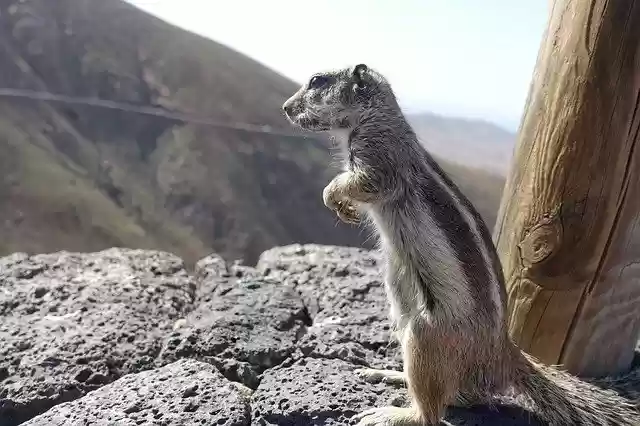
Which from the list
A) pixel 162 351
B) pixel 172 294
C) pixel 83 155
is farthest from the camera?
pixel 83 155

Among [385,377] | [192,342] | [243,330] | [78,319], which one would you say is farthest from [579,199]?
[78,319]

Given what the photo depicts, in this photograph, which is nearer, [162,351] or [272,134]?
[162,351]

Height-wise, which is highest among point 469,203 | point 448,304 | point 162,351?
point 469,203

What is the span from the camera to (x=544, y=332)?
6.44ft

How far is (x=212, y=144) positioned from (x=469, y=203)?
2951 millimetres

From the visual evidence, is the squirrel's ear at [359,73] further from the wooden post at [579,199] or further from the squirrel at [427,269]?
the wooden post at [579,199]

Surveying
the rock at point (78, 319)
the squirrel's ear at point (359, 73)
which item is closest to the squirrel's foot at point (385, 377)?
the rock at point (78, 319)

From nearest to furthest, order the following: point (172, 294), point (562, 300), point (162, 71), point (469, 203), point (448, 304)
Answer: point (448, 304) < point (469, 203) < point (562, 300) < point (172, 294) < point (162, 71)

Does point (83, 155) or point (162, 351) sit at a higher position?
point (83, 155)

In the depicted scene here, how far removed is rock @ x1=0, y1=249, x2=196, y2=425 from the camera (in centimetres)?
192

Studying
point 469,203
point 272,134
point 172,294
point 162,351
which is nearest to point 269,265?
point 172,294

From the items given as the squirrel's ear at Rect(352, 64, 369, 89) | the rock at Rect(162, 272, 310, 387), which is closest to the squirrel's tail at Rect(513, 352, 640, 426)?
the rock at Rect(162, 272, 310, 387)

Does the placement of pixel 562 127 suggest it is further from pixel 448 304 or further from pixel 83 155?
pixel 83 155

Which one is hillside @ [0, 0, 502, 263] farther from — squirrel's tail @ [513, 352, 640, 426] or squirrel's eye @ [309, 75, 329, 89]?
squirrel's tail @ [513, 352, 640, 426]
